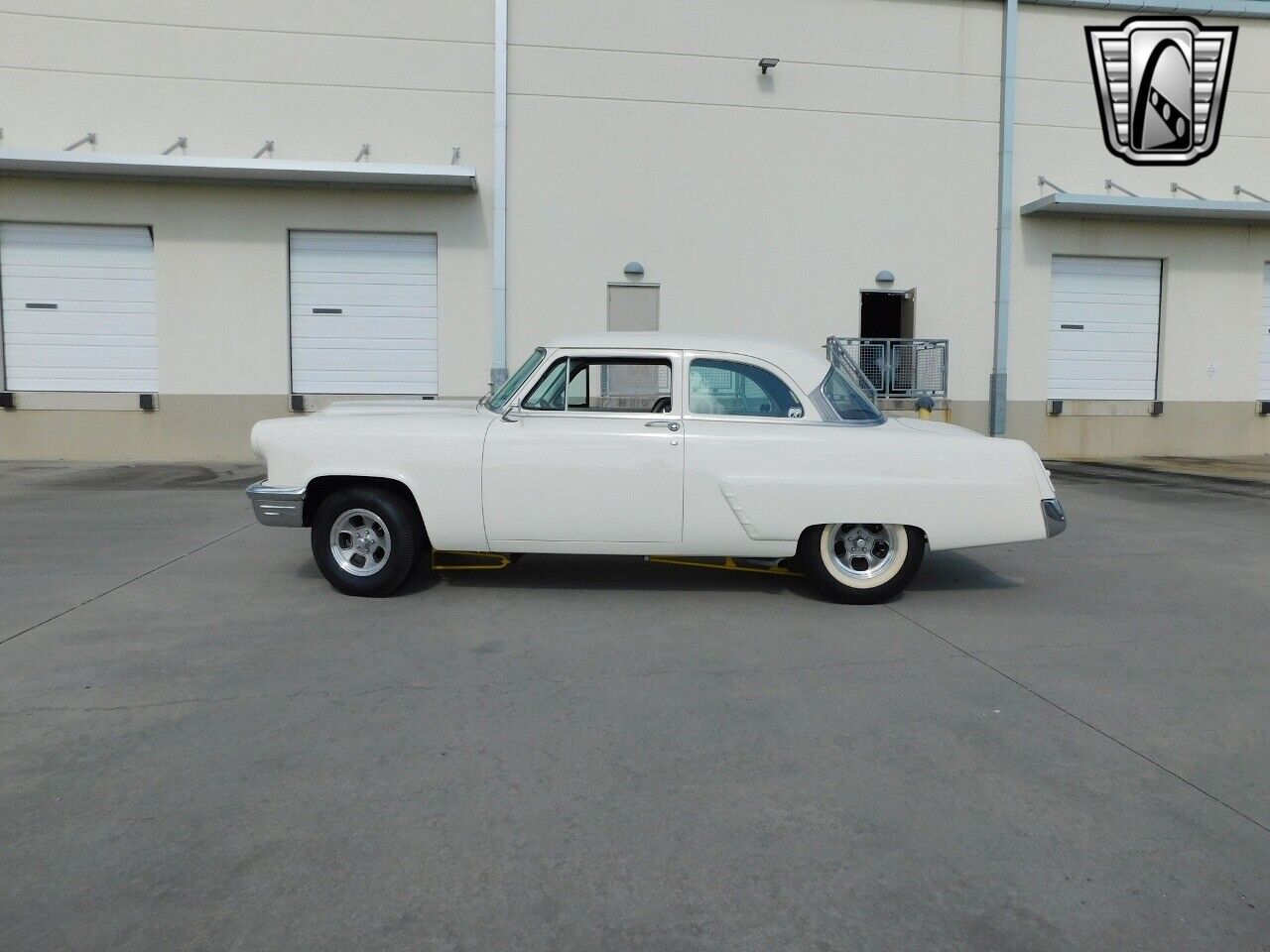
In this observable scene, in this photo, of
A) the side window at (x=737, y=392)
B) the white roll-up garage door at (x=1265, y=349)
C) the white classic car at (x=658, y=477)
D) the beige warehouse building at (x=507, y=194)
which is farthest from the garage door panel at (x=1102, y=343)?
the side window at (x=737, y=392)

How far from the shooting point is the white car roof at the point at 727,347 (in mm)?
5848

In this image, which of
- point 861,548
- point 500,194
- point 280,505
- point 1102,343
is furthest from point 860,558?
point 1102,343

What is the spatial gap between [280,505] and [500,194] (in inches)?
397

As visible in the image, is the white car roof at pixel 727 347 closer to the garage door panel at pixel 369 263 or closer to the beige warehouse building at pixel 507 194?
the beige warehouse building at pixel 507 194

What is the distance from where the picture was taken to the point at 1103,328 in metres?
16.7

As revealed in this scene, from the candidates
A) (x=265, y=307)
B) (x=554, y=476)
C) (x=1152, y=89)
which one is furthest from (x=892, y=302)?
(x=554, y=476)

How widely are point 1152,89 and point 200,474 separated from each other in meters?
17.0

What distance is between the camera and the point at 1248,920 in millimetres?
2457

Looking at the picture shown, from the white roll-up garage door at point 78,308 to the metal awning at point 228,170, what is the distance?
3.18ft

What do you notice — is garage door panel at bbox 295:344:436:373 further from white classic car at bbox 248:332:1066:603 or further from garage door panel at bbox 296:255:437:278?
white classic car at bbox 248:332:1066:603

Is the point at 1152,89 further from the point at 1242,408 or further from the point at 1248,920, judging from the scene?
the point at 1248,920

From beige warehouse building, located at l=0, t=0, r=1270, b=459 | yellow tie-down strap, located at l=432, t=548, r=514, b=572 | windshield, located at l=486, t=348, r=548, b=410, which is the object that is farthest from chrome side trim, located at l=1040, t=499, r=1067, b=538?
beige warehouse building, located at l=0, t=0, r=1270, b=459

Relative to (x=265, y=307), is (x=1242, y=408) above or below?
below

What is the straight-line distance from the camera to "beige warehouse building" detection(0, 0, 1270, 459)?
14.3 meters
